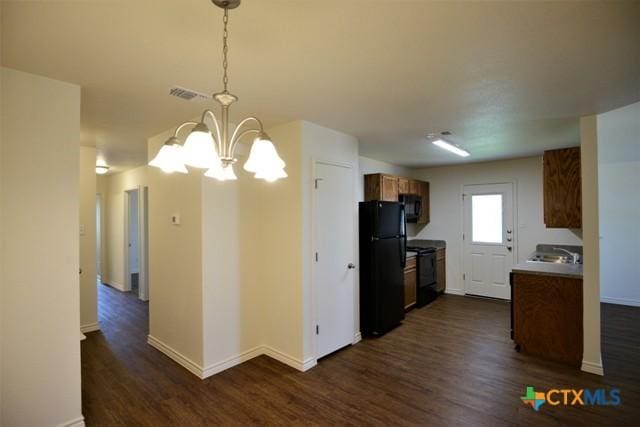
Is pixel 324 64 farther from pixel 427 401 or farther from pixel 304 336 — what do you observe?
pixel 427 401

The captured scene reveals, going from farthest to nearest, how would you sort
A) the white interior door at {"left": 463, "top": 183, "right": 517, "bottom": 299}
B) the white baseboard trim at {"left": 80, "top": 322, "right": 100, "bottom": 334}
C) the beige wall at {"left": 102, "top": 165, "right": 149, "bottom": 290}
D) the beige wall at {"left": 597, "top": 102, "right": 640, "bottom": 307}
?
1. the beige wall at {"left": 102, "top": 165, "right": 149, "bottom": 290}
2. the white interior door at {"left": 463, "top": 183, "right": 517, "bottom": 299}
3. the beige wall at {"left": 597, "top": 102, "right": 640, "bottom": 307}
4. the white baseboard trim at {"left": 80, "top": 322, "right": 100, "bottom": 334}

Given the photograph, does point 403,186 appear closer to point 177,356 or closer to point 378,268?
point 378,268

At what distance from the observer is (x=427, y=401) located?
100 inches

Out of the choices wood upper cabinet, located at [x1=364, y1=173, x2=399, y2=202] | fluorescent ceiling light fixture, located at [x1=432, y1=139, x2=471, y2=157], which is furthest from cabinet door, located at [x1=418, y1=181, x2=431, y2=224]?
fluorescent ceiling light fixture, located at [x1=432, y1=139, x2=471, y2=157]

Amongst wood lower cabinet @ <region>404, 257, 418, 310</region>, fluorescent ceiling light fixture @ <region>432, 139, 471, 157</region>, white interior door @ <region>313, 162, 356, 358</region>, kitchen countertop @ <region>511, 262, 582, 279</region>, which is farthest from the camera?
wood lower cabinet @ <region>404, 257, 418, 310</region>

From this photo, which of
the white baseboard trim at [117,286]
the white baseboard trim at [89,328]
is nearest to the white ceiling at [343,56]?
the white baseboard trim at [89,328]

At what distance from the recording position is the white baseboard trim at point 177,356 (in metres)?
3.00

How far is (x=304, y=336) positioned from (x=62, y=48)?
2836mm

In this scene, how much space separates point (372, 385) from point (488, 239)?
13.0 feet

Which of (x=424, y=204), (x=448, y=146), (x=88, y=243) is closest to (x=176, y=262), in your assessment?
(x=88, y=243)

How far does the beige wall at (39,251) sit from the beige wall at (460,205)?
5.68m

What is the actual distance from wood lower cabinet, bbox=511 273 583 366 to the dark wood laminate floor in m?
0.16

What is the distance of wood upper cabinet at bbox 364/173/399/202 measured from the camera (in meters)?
4.77

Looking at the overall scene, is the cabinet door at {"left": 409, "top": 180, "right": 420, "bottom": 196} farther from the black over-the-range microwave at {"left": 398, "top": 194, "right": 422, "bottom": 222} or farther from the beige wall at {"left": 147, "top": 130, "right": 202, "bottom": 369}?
the beige wall at {"left": 147, "top": 130, "right": 202, "bottom": 369}
